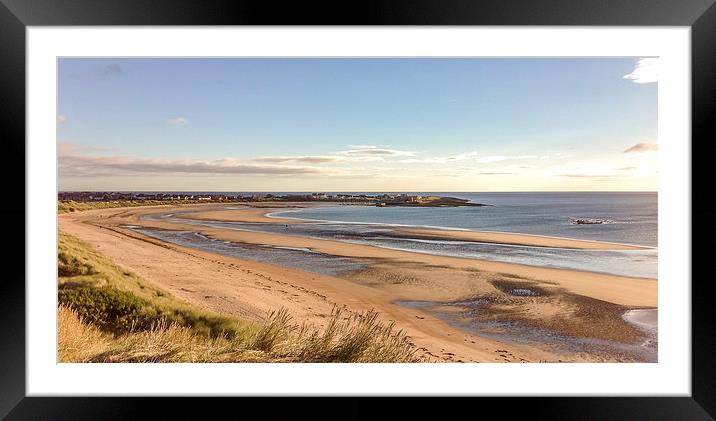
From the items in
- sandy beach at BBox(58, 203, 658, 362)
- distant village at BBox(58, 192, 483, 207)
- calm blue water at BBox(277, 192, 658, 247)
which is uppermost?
distant village at BBox(58, 192, 483, 207)

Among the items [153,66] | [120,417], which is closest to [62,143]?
[153,66]

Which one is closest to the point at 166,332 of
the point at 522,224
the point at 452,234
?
the point at 452,234

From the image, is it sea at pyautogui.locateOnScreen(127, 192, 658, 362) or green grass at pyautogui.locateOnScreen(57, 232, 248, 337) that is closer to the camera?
green grass at pyautogui.locateOnScreen(57, 232, 248, 337)

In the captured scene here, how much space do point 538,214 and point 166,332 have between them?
35.3ft

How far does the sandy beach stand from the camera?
165 inches

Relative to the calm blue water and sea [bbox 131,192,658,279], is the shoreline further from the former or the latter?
the calm blue water

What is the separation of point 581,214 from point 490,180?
12.9 ft

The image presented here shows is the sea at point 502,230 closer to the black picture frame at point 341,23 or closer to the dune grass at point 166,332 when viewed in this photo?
the dune grass at point 166,332

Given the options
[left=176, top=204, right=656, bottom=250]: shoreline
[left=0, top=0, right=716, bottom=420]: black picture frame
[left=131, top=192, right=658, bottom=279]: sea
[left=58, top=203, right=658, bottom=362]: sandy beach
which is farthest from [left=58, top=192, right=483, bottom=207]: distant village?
[left=0, top=0, right=716, bottom=420]: black picture frame

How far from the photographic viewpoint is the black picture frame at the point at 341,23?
4.57 ft

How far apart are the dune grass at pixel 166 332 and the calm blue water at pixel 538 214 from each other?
702 centimetres

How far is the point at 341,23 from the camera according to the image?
1.42 meters

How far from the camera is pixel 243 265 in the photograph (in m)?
6.83

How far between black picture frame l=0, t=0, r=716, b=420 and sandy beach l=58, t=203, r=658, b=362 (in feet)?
6.51
